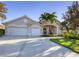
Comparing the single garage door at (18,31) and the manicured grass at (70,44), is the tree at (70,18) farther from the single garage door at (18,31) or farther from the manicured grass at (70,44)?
the single garage door at (18,31)

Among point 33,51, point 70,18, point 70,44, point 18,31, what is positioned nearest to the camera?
point 33,51

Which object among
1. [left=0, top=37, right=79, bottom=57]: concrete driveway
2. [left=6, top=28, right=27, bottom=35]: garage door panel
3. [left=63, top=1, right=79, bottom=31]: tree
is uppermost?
[left=63, top=1, right=79, bottom=31]: tree

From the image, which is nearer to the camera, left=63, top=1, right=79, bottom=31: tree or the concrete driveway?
the concrete driveway

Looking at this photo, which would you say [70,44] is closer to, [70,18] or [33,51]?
[70,18]

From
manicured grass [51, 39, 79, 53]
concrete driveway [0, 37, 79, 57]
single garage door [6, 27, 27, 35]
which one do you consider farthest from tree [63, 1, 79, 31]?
single garage door [6, 27, 27, 35]

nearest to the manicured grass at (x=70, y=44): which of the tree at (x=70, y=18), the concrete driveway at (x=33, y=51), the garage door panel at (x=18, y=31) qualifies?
the concrete driveway at (x=33, y=51)

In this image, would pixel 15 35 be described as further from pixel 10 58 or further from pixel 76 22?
pixel 10 58

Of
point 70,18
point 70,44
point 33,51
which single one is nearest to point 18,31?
point 70,44

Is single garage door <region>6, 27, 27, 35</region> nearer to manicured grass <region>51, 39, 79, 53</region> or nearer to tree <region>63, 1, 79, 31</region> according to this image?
manicured grass <region>51, 39, 79, 53</region>

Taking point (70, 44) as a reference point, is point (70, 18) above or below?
above

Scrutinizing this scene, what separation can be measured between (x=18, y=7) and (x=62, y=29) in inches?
129

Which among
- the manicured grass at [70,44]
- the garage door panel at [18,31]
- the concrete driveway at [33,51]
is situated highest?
the garage door panel at [18,31]

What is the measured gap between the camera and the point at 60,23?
36.3 ft

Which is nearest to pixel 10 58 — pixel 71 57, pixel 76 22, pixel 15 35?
pixel 71 57
